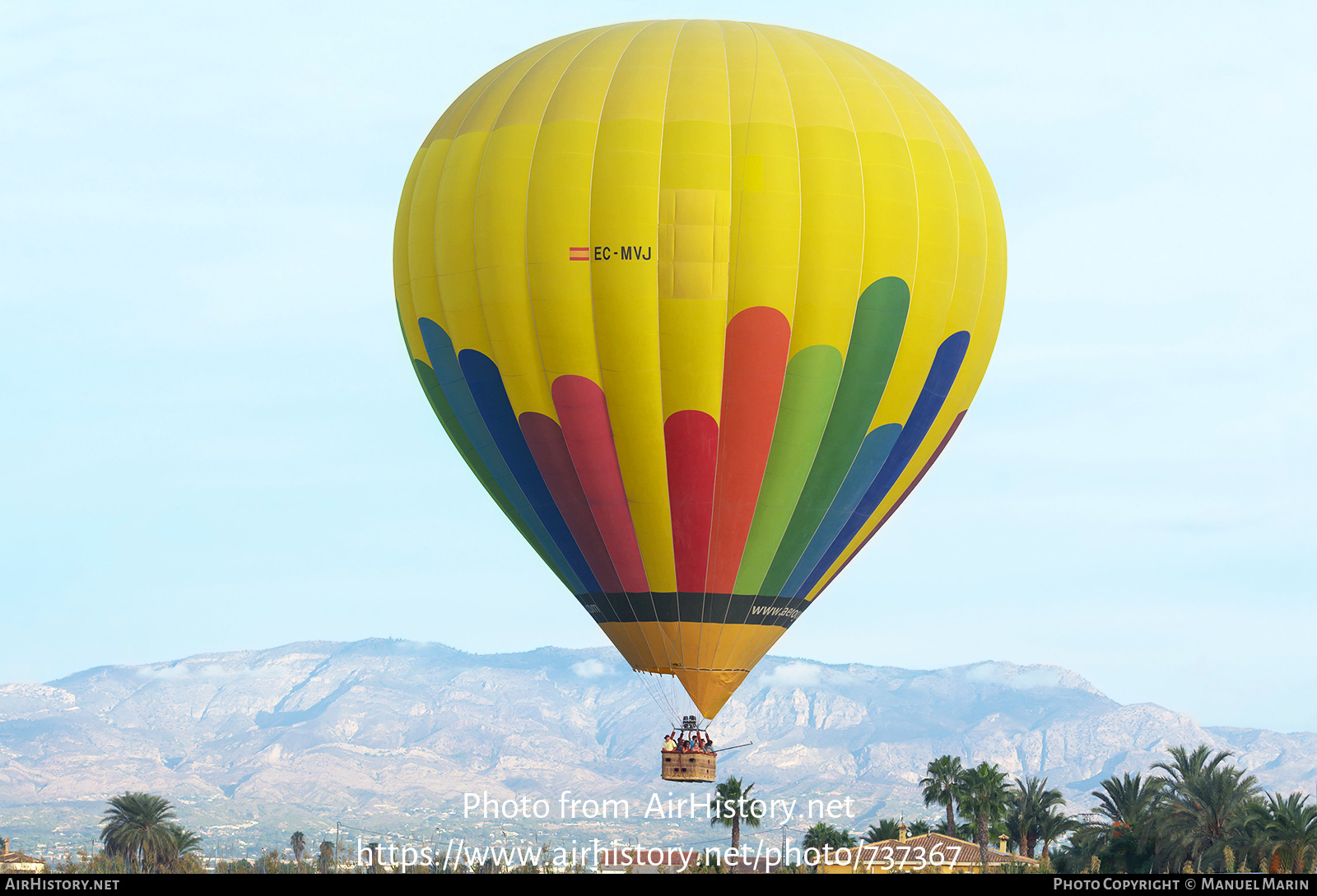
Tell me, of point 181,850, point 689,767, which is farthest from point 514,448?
point 181,850

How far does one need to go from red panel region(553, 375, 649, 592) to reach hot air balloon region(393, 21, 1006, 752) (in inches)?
2.0

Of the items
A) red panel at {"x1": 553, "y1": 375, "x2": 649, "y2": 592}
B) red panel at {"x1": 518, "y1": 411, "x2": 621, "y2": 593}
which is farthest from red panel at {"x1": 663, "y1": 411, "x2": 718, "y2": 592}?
red panel at {"x1": 518, "y1": 411, "x2": 621, "y2": 593}

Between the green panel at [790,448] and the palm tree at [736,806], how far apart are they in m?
42.0

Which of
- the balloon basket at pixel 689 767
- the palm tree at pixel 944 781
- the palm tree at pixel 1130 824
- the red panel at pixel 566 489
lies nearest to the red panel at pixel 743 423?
the red panel at pixel 566 489

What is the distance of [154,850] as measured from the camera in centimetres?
7650

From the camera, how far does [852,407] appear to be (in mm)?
35906

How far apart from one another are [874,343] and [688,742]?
9.57 m

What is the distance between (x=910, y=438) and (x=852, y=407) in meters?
2.37

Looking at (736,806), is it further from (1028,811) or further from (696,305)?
(696,305)

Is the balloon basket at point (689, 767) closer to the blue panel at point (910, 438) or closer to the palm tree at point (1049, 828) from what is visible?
the blue panel at point (910, 438)

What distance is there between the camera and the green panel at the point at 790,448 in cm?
3512

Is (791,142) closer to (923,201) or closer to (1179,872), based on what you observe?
(923,201)
